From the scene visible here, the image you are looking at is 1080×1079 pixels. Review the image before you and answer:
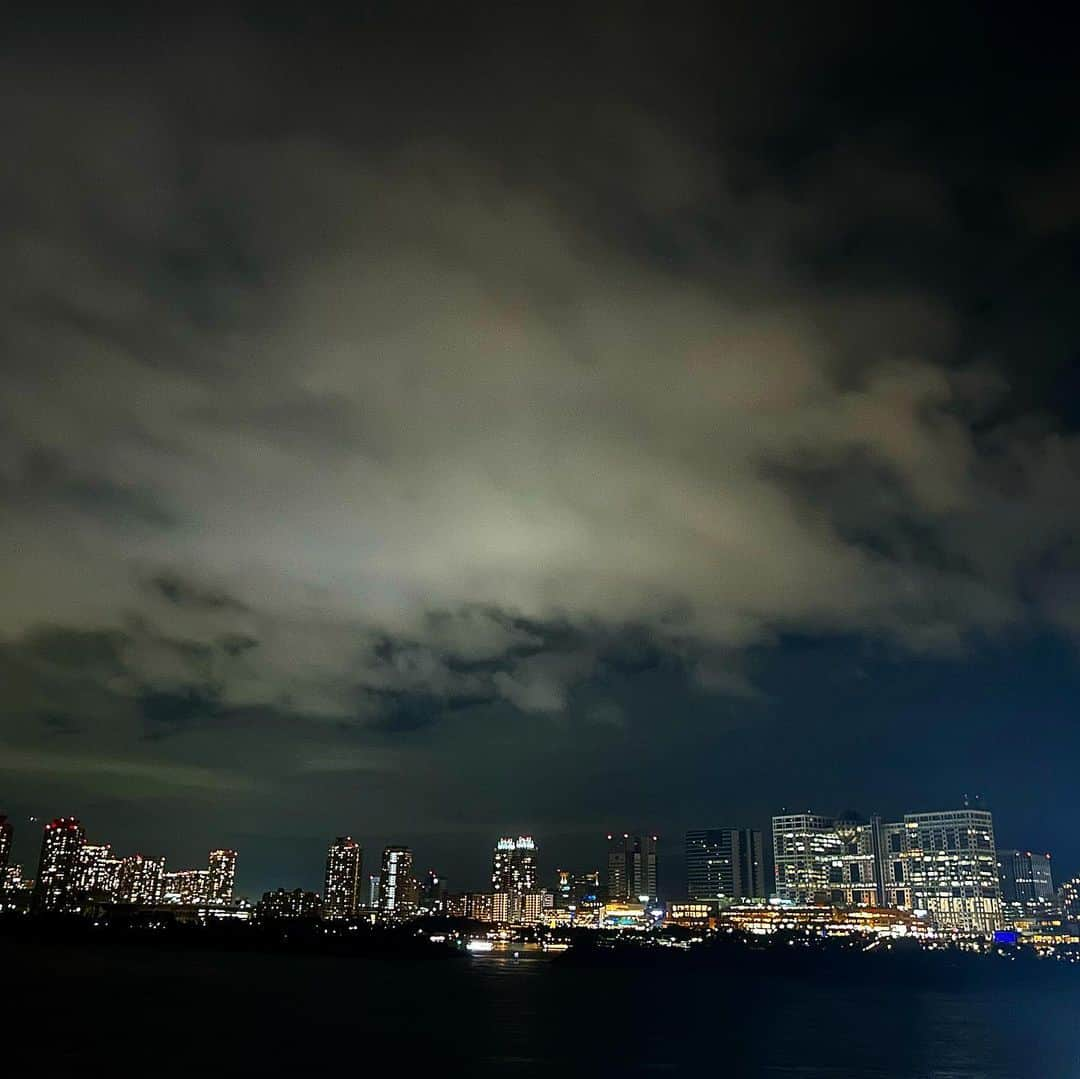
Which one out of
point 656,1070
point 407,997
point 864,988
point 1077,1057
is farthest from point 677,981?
point 656,1070

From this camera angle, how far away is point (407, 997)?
12075cm

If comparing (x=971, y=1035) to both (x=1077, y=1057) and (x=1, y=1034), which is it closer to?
(x=1077, y=1057)

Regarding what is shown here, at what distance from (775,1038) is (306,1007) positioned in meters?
48.4

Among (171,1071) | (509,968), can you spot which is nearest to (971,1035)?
(171,1071)

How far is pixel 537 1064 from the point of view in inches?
2768

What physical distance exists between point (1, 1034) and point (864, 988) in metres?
129

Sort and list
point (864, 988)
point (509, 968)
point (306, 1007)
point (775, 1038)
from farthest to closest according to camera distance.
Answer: point (509, 968)
point (864, 988)
point (306, 1007)
point (775, 1038)

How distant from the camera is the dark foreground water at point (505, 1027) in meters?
68.9

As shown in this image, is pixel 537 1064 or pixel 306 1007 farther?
pixel 306 1007

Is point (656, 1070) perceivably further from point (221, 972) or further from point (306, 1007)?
point (221, 972)

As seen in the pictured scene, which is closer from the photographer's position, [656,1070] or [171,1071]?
[171,1071]

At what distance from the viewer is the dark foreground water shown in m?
68.9

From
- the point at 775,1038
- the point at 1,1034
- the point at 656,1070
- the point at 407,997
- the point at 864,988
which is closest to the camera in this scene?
the point at 656,1070

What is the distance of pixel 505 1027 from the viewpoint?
9188 cm
